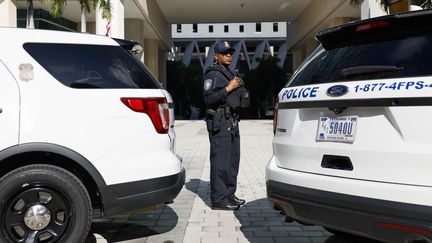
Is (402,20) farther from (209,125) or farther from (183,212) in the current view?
(183,212)

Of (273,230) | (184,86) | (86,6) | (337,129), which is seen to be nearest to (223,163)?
(273,230)

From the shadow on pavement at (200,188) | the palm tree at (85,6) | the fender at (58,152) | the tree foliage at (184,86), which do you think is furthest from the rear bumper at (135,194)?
the tree foliage at (184,86)

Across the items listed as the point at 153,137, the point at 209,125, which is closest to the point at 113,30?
the point at 209,125

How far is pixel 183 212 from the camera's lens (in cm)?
576

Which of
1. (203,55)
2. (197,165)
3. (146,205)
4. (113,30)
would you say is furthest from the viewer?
(203,55)

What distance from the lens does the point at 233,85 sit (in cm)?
559

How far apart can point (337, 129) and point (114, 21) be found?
17848 millimetres

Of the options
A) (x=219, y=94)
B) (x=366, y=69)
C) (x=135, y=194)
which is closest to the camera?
(x=366, y=69)

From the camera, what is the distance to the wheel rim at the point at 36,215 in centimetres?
362

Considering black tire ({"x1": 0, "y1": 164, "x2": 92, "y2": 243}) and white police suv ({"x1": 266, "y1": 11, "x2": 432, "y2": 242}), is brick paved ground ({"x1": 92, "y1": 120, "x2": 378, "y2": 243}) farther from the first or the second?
white police suv ({"x1": 266, "y1": 11, "x2": 432, "y2": 242})

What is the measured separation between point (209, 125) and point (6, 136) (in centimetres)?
265

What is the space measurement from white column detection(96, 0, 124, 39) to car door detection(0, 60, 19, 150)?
15831 mm

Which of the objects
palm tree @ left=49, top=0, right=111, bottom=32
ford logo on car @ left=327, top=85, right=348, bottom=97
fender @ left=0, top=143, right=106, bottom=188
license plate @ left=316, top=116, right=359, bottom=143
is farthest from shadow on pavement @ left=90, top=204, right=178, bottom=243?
palm tree @ left=49, top=0, right=111, bottom=32

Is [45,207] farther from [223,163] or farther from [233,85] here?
[233,85]
